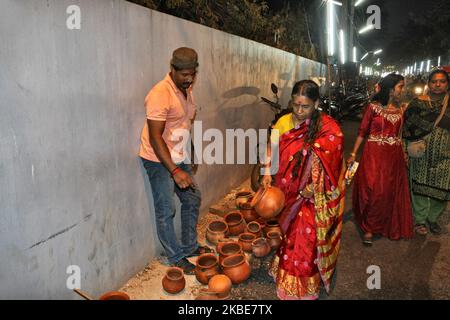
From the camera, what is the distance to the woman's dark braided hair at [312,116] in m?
2.87

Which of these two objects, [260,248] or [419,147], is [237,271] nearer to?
[260,248]

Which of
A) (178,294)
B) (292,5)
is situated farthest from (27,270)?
(292,5)

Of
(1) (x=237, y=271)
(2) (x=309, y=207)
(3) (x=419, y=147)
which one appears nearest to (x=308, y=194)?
(2) (x=309, y=207)

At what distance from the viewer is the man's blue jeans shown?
3240mm

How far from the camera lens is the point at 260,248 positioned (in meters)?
3.72

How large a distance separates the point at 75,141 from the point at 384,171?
334 cm

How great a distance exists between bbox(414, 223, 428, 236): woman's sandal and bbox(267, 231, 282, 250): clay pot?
1.84 m

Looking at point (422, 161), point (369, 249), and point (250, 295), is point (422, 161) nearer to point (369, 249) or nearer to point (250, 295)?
point (369, 249)

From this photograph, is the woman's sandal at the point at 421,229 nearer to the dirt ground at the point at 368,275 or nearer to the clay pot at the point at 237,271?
the dirt ground at the point at 368,275

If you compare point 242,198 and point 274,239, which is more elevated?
point 242,198

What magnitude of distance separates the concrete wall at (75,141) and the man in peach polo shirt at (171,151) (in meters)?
0.18

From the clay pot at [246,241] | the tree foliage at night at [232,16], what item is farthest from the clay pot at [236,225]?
the tree foliage at night at [232,16]

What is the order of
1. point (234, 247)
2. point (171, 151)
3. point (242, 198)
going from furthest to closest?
point (242, 198)
point (234, 247)
point (171, 151)

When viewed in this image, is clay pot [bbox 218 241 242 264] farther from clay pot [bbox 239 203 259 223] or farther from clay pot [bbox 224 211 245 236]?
clay pot [bbox 239 203 259 223]
